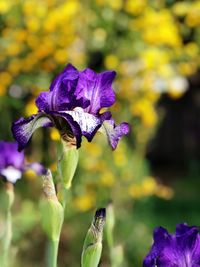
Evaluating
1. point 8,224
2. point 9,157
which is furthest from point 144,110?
point 8,224

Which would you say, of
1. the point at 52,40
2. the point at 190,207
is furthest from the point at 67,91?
the point at 190,207

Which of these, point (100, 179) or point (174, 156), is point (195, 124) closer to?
point (174, 156)

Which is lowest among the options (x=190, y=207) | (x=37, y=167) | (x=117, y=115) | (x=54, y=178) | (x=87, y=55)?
(x=54, y=178)

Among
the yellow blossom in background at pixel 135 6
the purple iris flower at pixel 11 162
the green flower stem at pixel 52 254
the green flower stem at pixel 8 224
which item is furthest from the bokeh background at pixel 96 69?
the green flower stem at pixel 52 254

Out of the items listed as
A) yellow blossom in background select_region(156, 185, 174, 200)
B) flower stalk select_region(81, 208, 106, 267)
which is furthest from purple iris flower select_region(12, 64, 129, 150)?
yellow blossom in background select_region(156, 185, 174, 200)

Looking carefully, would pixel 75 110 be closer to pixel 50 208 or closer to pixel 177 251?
pixel 50 208

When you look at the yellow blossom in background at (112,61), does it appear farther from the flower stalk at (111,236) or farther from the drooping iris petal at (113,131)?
the drooping iris petal at (113,131)

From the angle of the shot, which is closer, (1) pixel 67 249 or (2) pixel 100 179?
(2) pixel 100 179
